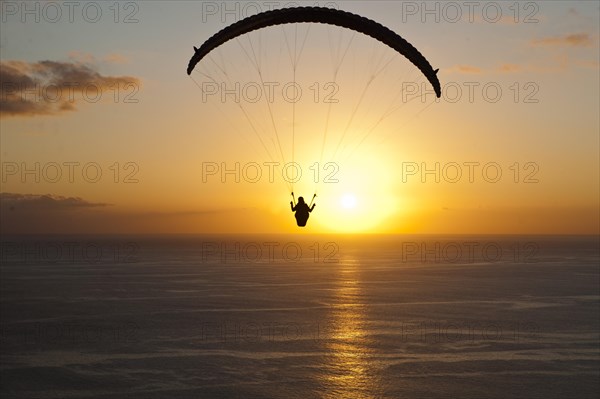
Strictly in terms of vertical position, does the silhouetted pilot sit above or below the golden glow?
above

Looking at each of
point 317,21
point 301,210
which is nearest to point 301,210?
point 301,210

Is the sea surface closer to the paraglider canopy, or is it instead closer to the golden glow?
the golden glow

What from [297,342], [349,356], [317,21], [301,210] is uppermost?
[317,21]

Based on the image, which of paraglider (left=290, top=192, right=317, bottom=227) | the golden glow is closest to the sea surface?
the golden glow

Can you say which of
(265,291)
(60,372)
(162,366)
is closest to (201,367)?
(162,366)

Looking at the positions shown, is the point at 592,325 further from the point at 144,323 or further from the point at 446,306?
the point at 144,323

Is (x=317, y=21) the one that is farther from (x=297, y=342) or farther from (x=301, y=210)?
(x=297, y=342)

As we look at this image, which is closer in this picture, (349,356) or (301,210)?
(301,210)

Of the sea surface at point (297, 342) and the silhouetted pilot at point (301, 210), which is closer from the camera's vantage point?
the silhouetted pilot at point (301, 210)

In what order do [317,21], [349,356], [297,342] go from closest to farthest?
1. [317,21]
2. [349,356]
3. [297,342]

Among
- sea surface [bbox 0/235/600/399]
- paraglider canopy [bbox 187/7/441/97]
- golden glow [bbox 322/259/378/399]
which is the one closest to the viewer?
paraglider canopy [bbox 187/7/441/97]

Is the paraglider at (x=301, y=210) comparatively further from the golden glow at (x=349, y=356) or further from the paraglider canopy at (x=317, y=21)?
the golden glow at (x=349, y=356)

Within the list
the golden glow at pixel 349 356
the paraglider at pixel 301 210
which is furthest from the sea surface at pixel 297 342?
the paraglider at pixel 301 210
